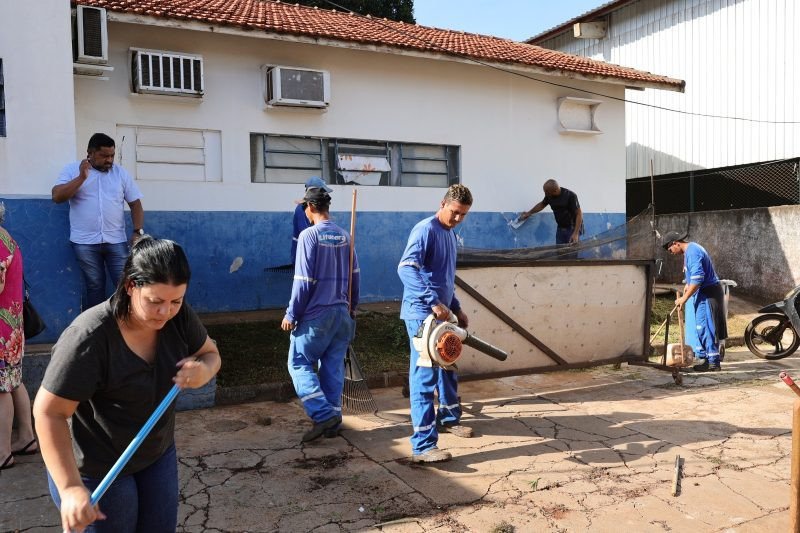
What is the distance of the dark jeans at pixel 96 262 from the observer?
19.8ft

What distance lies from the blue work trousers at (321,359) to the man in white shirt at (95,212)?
2.10m

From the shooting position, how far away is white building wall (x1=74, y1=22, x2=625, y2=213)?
29.7 feet

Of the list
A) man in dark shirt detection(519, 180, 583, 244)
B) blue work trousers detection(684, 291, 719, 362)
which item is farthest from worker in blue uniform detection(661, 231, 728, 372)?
man in dark shirt detection(519, 180, 583, 244)

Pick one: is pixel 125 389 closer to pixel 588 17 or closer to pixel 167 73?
pixel 167 73

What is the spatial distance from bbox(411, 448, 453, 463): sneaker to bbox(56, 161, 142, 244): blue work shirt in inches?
135

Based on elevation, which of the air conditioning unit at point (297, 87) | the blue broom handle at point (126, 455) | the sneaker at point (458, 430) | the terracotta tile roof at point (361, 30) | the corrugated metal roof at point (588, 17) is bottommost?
the sneaker at point (458, 430)

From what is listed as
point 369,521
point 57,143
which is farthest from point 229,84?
point 369,521

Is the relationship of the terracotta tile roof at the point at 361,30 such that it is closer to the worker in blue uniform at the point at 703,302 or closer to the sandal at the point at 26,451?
the worker in blue uniform at the point at 703,302

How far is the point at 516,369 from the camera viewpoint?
6645mm

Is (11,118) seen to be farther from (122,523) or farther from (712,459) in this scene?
(712,459)

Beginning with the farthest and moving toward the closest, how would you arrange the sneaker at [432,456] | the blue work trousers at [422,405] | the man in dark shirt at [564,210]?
the man in dark shirt at [564,210] < the blue work trousers at [422,405] < the sneaker at [432,456]

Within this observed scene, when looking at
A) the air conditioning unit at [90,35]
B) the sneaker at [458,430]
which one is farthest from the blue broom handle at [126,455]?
the air conditioning unit at [90,35]

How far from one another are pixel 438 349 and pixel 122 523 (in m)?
2.34

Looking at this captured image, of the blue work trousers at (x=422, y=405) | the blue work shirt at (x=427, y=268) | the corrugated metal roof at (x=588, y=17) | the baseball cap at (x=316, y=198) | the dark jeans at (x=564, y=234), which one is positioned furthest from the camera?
the corrugated metal roof at (x=588, y=17)
